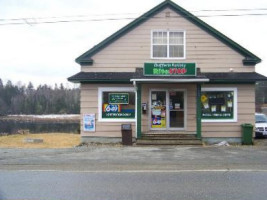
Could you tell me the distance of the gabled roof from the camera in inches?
726

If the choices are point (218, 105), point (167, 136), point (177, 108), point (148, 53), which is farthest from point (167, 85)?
point (218, 105)

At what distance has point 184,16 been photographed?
18.8 m

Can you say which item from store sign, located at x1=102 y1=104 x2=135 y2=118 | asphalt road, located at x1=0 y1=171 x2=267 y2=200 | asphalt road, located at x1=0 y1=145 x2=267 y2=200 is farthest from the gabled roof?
asphalt road, located at x1=0 y1=171 x2=267 y2=200

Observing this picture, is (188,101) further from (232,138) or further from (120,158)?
(120,158)

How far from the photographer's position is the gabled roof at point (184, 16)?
18.4m

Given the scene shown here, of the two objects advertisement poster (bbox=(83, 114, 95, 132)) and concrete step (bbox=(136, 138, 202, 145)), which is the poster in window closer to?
concrete step (bbox=(136, 138, 202, 145))

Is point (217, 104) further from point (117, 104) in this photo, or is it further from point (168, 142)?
point (117, 104)

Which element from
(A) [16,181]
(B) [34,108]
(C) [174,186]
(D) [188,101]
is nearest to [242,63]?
(D) [188,101]

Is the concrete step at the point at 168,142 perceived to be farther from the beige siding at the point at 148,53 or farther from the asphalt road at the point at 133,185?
the asphalt road at the point at 133,185

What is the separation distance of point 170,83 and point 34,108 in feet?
406

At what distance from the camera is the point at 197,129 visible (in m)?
17.5

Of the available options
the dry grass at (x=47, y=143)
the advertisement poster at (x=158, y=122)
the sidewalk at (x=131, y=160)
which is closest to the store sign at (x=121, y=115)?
the advertisement poster at (x=158, y=122)

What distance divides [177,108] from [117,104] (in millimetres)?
3055

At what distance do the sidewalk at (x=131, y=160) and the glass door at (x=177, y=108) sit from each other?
4.43 meters
